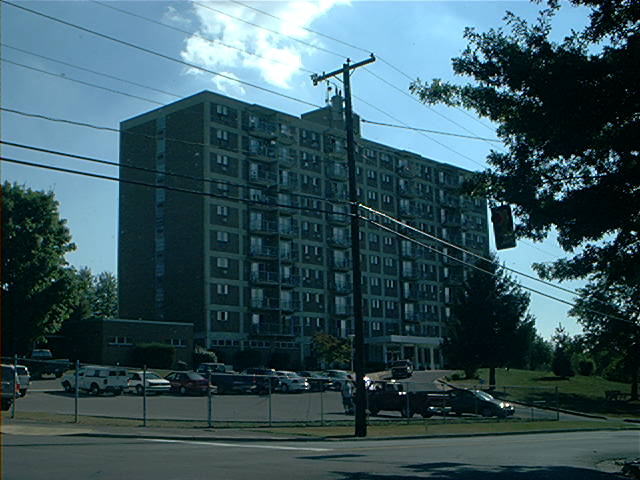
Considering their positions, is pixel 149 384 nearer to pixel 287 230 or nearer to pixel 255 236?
A: pixel 255 236

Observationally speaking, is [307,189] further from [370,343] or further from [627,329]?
[627,329]

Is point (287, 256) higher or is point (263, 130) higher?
point (263, 130)

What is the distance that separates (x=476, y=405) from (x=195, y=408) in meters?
14.3

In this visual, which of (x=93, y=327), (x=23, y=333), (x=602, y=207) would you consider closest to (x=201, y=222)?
(x=93, y=327)

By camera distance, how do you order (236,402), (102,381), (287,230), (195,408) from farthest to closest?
1. (287,230)
2. (102,381)
3. (236,402)
4. (195,408)

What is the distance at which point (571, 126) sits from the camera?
51.0 ft

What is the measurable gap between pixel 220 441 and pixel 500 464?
871cm

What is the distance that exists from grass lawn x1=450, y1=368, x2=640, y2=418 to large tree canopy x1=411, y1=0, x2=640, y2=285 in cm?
A: 2362

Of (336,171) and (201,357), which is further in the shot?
(336,171)

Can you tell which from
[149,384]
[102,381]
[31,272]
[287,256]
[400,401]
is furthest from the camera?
[287,256]

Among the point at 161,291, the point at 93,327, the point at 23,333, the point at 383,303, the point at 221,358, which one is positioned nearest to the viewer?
the point at 23,333

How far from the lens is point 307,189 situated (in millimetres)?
85750

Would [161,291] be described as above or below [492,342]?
above

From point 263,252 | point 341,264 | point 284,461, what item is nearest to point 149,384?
point 284,461
